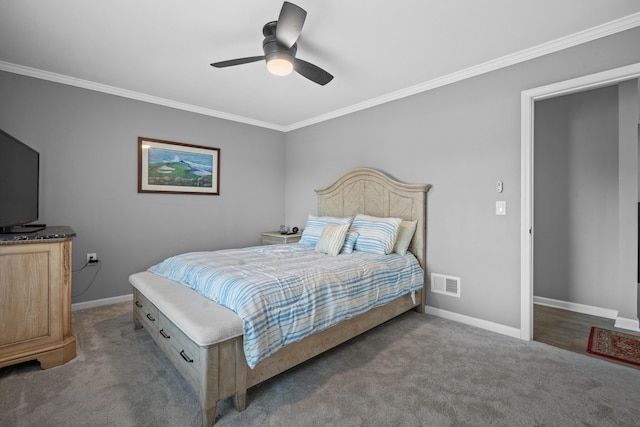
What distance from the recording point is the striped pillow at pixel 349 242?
3198mm

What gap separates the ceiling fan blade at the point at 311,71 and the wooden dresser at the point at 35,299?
2077 mm

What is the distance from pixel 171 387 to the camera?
1909 mm

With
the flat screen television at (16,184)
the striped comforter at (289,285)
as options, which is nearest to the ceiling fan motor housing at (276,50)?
the striped comforter at (289,285)

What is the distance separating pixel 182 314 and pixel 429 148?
2.83 metres

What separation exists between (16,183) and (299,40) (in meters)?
2.40

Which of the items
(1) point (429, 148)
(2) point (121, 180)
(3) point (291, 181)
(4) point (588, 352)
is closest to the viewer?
(4) point (588, 352)

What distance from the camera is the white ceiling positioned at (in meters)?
2.06

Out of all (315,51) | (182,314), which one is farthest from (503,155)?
(182,314)

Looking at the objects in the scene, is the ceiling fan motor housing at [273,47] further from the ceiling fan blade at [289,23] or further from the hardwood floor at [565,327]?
the hardwood floor at [565,327]

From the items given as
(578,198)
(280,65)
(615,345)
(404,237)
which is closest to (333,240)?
(404,237)

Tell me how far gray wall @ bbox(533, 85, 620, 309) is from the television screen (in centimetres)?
510

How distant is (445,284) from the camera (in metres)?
3.18

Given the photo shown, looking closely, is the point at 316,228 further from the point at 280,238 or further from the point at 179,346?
the point at 179,346

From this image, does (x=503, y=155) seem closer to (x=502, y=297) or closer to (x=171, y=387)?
Answer: (x=502, y=297)
